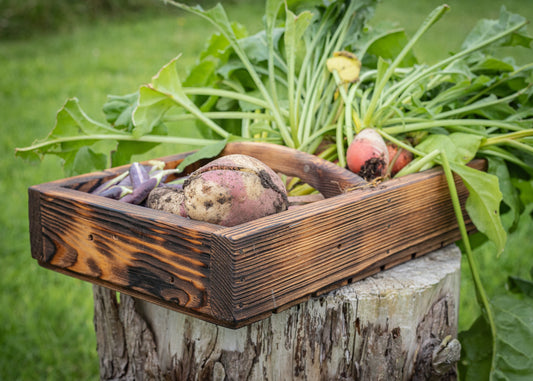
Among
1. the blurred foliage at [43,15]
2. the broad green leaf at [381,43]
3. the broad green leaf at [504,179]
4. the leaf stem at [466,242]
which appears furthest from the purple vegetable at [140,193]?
the blurred foliage at [43,15]

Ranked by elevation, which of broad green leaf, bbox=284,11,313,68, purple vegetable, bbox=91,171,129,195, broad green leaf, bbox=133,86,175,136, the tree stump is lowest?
the tree stump

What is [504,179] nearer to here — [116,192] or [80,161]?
[116,192]

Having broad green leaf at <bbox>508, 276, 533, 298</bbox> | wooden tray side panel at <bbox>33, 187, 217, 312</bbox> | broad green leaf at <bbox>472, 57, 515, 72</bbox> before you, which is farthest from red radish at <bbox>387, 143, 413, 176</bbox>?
wooden tray side panel at <bbox>33, 187, 217, 312</bbox>

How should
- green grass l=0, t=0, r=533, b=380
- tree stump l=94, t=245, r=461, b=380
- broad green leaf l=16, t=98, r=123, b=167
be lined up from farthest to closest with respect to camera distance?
green grass l=0, t=0, r=533, b=380, broad green leaf l=16, t=98, r=123, b=167, tree stump l=94, t=245, r=461, b=380

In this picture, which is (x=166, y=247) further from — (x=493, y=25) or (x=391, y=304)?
(x=493, y=25)

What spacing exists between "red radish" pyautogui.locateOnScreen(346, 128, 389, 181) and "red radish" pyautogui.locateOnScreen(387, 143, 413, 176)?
115 mm

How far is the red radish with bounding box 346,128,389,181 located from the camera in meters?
1.48

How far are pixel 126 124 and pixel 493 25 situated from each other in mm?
1320

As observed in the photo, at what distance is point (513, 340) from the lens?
5.18 feet

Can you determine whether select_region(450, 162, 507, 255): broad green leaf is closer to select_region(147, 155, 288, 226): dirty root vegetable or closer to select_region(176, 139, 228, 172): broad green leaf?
select_region(147, 155, 288, 226): dirty root vegetable

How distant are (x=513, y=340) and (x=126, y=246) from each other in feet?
3.59

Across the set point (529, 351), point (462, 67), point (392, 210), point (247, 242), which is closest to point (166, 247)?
point (247, 242)

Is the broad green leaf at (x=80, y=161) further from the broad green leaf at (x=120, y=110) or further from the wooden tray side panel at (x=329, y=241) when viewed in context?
the wooden tray side panel at (x=329, y=241)

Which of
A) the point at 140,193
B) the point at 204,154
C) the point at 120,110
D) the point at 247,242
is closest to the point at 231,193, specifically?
the point at 247,242
